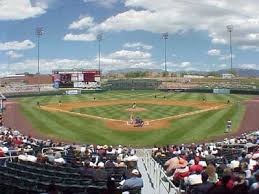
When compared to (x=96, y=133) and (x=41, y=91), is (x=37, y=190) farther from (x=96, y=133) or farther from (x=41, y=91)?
(x=41, y=91)

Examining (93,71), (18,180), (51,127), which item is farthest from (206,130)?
(93,71)

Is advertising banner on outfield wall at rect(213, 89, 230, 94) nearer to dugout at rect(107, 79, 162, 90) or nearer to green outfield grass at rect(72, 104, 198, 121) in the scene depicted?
dugout at rect(107, 79, 162, 90)

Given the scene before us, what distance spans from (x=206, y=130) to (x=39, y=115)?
22084 mm

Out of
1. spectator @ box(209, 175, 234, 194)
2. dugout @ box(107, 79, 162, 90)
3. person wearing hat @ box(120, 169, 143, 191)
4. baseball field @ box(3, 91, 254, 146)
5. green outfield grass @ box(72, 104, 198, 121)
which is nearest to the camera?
spectator @ box(209, 175, 234, 194)

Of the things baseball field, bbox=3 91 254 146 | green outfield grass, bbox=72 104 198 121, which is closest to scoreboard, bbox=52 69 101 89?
baseball field, bbox=3 91 254 146

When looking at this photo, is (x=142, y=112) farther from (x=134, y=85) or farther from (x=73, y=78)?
(x=134, y=85)

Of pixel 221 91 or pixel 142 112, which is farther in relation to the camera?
pixel 221 91

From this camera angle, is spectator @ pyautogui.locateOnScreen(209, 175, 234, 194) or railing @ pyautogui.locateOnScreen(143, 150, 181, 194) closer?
spectator @ pyautogui.locateOnScreen(209, 175, 234, 194)

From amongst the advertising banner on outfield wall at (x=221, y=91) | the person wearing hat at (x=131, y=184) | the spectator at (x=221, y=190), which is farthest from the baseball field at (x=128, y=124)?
the advertising banner on outfield wall at (x=221, y=91)

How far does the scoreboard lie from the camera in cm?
9612

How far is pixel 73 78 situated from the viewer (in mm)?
96500

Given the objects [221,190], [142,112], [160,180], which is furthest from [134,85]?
[221,190]

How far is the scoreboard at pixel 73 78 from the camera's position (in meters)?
96.1

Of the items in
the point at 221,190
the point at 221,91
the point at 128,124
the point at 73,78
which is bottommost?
the point at 128,124
